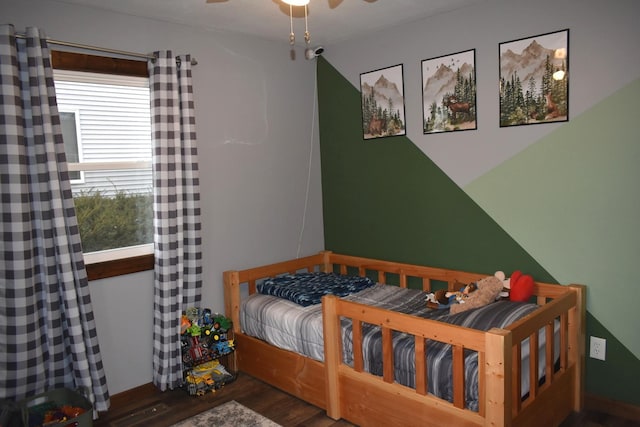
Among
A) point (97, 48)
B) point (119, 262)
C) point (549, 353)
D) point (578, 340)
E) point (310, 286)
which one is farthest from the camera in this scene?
point (310, 286)

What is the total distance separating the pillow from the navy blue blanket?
2.66 feet

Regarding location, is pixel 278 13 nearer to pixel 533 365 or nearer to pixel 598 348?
pixel 533 365

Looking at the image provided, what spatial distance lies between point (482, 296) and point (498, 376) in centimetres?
72

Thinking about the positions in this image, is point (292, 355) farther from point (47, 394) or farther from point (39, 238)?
point (39, 238)

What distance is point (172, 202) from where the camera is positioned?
2.92 meters

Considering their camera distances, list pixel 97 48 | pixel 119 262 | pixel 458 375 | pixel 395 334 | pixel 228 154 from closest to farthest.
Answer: pixel 458 375 < pixel 395 334 < pixel 97 48 < pixel 119 262 < pixel 228 154

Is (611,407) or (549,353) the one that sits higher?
(549,353)

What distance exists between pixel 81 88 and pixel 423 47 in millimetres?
2124

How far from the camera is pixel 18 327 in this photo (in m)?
2.39

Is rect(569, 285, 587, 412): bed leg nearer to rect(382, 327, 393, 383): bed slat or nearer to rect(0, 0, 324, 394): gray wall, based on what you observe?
rect(382, 327, 393, 383): bed slat

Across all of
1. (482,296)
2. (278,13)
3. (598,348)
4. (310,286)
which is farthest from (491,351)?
(278,13)

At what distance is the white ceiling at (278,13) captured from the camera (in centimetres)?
A: 273

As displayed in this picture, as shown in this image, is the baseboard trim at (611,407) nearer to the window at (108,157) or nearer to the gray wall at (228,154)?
the gray wall at (228,154)

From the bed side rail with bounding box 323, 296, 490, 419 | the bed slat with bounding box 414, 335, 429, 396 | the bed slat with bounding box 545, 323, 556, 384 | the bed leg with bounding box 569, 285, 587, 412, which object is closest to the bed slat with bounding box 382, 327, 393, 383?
the bed side rail with bounding box 323, 296, 490, 419
